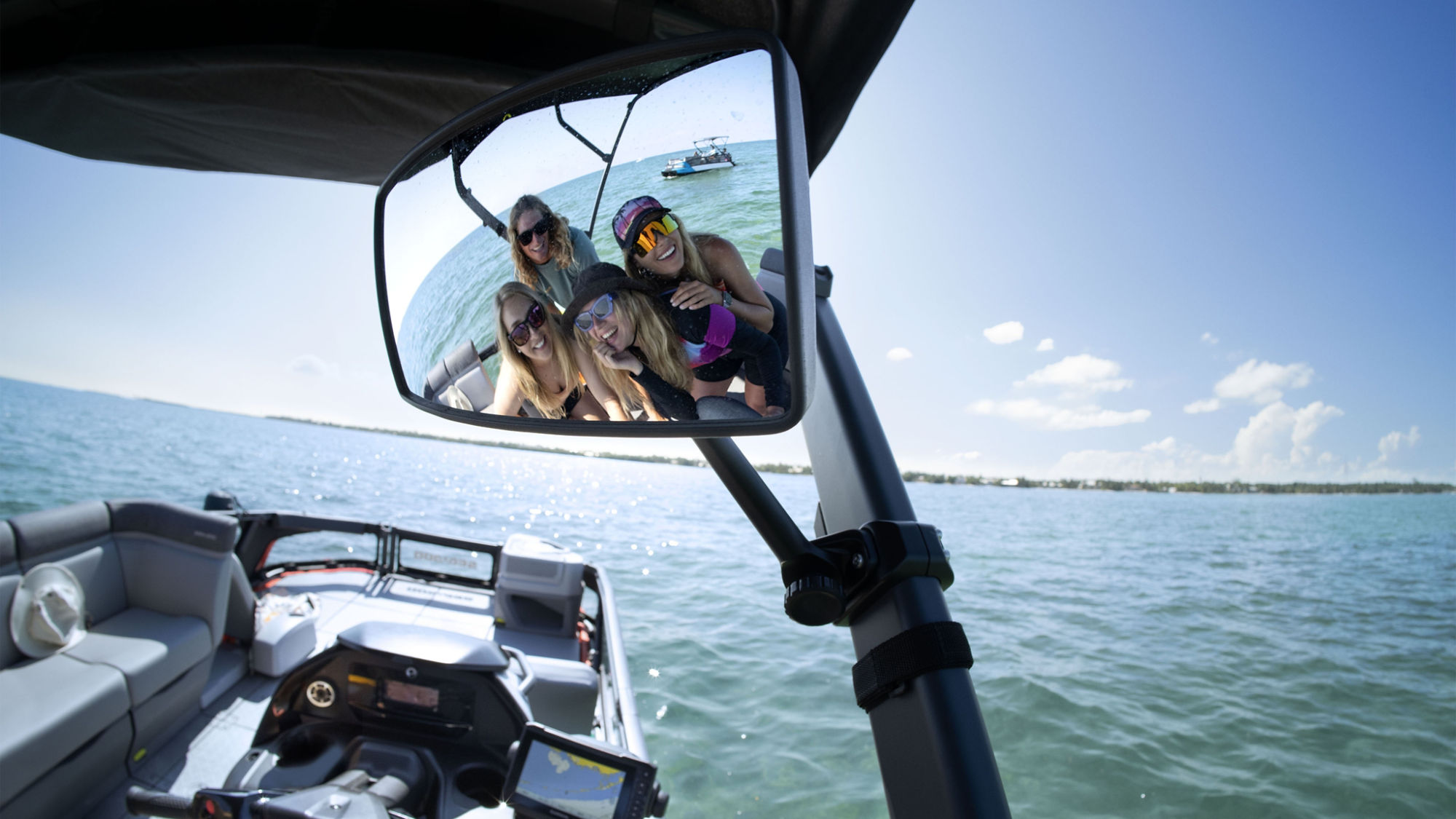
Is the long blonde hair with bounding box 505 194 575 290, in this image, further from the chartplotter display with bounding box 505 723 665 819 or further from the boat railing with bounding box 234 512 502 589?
the boat railing with bounding box 234 512 502 589

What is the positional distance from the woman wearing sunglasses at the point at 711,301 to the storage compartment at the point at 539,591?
5.94m

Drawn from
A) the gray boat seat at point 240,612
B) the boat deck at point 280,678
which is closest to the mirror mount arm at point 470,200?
the boat deck at point 280,678

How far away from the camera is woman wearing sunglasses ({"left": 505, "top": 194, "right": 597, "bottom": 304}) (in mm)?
670

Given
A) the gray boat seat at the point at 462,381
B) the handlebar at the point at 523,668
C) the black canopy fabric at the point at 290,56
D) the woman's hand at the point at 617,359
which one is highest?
the black canopy fabric at the point at 290,56

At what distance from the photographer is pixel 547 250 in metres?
0.69

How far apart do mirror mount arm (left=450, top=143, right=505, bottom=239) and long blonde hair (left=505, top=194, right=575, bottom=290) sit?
0.02m

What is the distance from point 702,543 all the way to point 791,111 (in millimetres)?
22620

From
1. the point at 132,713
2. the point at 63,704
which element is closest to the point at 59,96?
the point at 63,704

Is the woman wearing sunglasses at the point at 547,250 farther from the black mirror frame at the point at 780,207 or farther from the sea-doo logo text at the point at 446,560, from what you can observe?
the sea-doo logo text at the point at 446,560

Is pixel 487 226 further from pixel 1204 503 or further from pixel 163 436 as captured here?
pixel 1204 503

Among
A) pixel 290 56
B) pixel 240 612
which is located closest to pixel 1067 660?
pixel 240 612

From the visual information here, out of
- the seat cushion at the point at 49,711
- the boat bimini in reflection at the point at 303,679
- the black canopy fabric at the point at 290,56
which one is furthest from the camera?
the seat cushion at the point at 49,711

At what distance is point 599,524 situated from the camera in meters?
28.7

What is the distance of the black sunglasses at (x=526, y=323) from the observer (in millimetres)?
693
